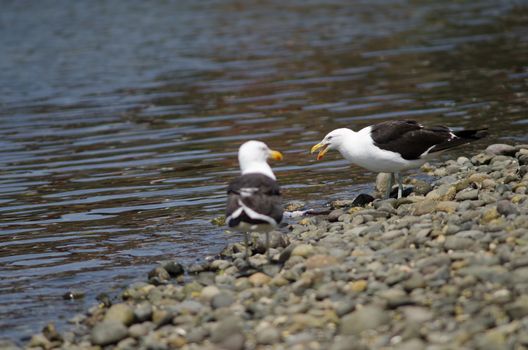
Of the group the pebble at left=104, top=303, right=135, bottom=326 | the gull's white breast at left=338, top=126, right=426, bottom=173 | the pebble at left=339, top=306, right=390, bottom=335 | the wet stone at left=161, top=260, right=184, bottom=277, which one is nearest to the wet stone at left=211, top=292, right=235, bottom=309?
the pebble at left=104, top=303, right=135, bottom=326

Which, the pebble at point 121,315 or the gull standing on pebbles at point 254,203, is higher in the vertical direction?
the gull standing on pebbles at point 254,203

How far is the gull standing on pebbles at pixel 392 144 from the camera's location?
1180cm

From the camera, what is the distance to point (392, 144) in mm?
11852

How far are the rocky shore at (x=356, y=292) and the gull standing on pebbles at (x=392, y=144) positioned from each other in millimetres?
820

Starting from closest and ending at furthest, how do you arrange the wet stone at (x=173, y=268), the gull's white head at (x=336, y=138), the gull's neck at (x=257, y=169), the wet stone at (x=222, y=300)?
the wet stone at (x=222, y=300), the gull's neck at (x=257, y=169), the wet stone at (x=173, y=268), the gull's white head at (x=336, y=138)

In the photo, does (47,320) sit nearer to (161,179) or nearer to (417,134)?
(417,134)

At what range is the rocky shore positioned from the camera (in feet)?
24.3

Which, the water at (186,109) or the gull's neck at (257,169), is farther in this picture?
the water at (186,109)

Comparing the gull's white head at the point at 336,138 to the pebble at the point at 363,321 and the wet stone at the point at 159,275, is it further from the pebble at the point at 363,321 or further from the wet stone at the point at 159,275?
the pebble at the point at 363,321

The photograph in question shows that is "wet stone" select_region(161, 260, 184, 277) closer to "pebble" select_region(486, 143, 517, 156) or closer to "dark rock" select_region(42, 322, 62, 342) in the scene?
"dark rock" select_region(42, 322, 62, 342)

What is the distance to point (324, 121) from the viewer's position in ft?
63.0

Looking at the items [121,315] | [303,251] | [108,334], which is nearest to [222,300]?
[121,315]

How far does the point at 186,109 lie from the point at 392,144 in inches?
430

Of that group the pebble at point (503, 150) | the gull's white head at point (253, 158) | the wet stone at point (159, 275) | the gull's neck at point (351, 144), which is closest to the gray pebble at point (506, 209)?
the gull's neck at point (351, 144)
